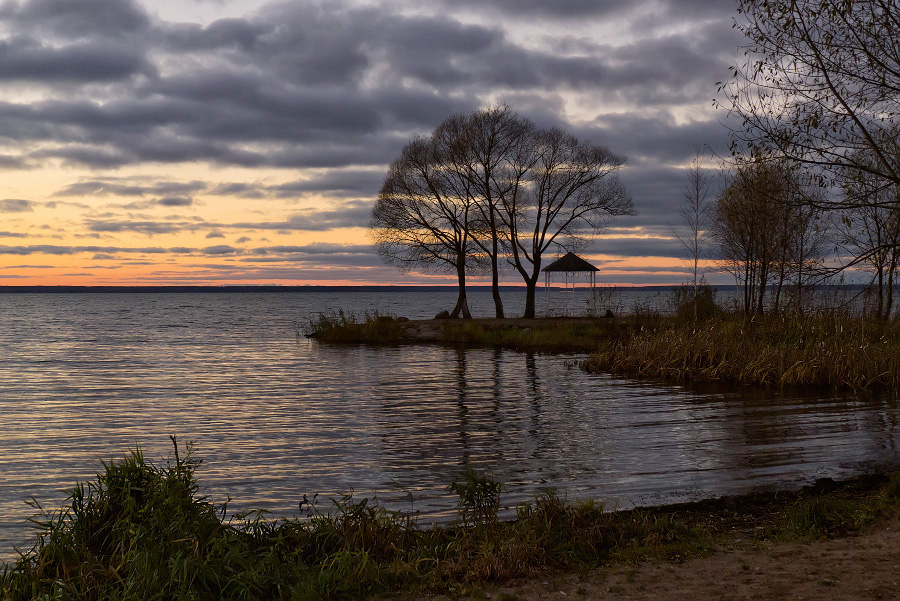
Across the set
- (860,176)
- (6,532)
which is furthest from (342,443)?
(860,176)

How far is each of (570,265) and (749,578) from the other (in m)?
42.7

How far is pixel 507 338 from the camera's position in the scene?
128 ft

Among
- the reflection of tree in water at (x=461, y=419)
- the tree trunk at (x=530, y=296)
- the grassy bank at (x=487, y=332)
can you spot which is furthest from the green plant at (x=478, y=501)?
the tree trunk at (x=530, y=296)

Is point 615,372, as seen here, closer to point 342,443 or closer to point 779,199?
point 342,443

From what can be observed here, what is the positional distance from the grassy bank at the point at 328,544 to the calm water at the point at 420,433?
70.4 inches

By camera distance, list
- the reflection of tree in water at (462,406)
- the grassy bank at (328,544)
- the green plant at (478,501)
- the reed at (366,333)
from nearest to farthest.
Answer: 1. the grassy bank at (328,544)
2. the green plant at (478,501)
3. the reflection of tree in water at (462,406)
4. the reed at (366,333)

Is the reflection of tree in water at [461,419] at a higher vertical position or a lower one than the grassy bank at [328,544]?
lower

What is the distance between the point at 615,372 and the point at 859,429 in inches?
462

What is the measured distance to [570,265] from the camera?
47875mm

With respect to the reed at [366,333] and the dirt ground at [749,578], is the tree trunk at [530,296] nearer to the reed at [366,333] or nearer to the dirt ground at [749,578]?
the reed at [366,333]

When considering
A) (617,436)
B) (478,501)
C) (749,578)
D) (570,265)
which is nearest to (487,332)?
(570,265)

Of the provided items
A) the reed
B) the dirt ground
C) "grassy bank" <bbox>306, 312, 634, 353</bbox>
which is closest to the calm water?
the dirt ground

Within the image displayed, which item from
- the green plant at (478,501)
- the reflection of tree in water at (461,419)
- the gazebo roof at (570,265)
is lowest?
the reflection of tree in water at (461,419)

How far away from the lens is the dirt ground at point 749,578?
17.8 feet
